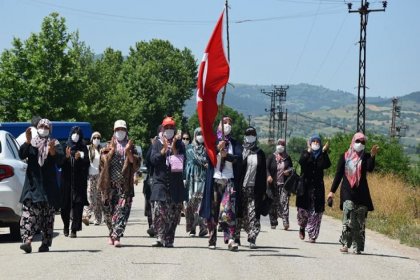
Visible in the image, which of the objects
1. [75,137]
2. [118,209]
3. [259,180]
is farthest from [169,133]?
[75,137]

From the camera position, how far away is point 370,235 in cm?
2198

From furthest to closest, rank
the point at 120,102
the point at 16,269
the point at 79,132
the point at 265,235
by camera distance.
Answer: the point at 120,102
the point at 265,235
the point at 79,132
the point at 16,269

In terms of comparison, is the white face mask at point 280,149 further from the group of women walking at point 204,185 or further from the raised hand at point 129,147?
the raised hand at point 129,147

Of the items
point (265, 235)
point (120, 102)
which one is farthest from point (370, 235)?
point (120, 102)

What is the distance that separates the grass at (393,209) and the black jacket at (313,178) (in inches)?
106

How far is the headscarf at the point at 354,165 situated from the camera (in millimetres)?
16312

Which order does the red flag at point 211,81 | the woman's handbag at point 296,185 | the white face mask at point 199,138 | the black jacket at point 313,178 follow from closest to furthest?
the red flag at point 211,81
the white face mask at point 199,138
the black jacket at point 313,178
the woman's handbag at point 296,185

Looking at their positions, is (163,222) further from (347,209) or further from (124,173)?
(347,209)

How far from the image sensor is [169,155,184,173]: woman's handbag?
1598cm

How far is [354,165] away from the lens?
53.9ft

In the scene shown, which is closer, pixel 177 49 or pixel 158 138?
pixel 158 138

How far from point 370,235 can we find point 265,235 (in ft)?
9.78

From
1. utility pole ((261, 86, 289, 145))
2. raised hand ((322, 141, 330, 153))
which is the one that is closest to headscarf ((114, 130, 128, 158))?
raised hand ((322, 141, 330, 153))

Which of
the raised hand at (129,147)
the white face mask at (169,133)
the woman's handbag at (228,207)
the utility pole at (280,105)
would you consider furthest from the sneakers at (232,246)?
the utility pole at (280,105)
